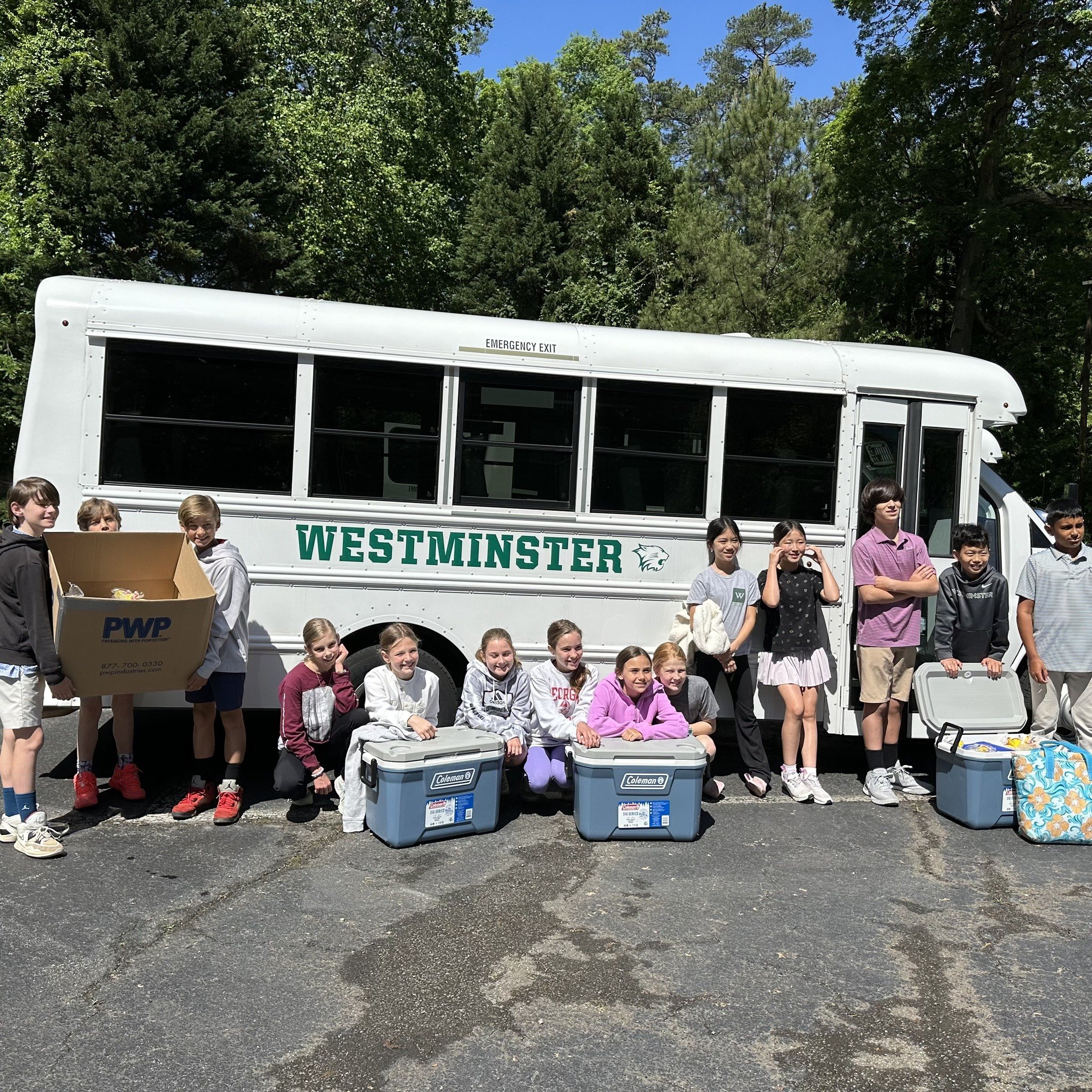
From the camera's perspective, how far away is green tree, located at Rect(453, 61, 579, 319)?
2636 cm

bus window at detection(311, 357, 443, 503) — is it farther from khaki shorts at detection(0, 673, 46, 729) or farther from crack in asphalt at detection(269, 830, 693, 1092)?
crack in asphalt at detection(269, 830, 693, 1092)

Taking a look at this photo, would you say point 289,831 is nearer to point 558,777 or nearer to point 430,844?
point 430,844

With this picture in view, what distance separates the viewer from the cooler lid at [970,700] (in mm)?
6109

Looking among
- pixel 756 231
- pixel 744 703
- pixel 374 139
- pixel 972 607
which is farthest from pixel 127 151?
pixel 972 607

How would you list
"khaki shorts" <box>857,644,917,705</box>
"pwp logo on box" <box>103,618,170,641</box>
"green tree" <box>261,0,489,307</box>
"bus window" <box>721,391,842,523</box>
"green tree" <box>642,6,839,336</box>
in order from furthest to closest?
"green tree" <box>261,0,489,307</box>
"green tree" <box>642,6,839,336</box>
"bus window" <box>721,391,842,523</box>
"khaki shorts" <box>857,644,917,705</box>
"pwp logo on box" <box>103,618,170,641</box>

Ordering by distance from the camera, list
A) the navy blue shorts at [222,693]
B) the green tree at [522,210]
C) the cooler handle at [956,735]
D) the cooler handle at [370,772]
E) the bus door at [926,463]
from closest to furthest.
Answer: the cooler handle at [370,772], the navy blue shorts at [222,693], the cooler handle at [956,735], the bus door at [926,463], the green tree at [522,210]

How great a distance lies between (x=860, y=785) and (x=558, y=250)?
885 inches

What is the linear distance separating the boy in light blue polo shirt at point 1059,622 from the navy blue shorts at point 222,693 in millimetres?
4576

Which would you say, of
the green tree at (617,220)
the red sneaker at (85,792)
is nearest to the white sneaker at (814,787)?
the red sneaker at (85,792)

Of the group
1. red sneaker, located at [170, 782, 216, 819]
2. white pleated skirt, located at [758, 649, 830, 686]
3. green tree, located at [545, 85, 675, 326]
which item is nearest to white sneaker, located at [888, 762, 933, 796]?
white pleated skirt, located at [758, 649, 830, 686]

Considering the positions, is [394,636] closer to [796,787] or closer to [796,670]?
[796,670]

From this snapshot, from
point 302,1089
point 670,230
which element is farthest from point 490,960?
point 670,230

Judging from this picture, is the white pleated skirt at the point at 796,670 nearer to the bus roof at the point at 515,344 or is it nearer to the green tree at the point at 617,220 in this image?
the bus roof at the point at 515,344

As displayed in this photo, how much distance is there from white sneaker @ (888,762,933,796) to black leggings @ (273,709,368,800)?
335 cm
